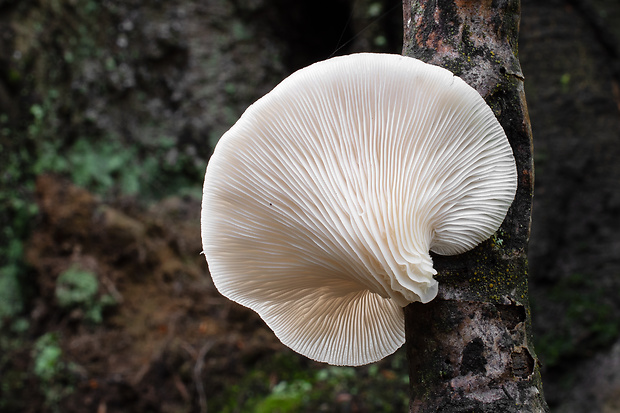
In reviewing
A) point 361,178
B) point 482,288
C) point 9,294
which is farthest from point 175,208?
point 482,288

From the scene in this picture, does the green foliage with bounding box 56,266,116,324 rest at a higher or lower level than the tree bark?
lower

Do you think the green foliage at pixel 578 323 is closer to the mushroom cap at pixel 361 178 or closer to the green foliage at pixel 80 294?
the mushroom cap at pixel 361 178

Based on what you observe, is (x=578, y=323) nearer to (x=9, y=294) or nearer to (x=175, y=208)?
(x=175, y=208)

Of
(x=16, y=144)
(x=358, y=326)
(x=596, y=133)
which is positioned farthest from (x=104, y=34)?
(x=596, y=133)

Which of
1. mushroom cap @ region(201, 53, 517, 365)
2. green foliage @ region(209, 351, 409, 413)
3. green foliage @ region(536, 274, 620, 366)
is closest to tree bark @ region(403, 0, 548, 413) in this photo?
mushroom cap @ region(201, 53, 517, 365)

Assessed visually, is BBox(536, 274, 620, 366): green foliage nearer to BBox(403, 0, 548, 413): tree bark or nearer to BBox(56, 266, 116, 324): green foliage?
BBox(403, 0, 548, 413): tree bark

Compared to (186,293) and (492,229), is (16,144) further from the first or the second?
(492,229)
